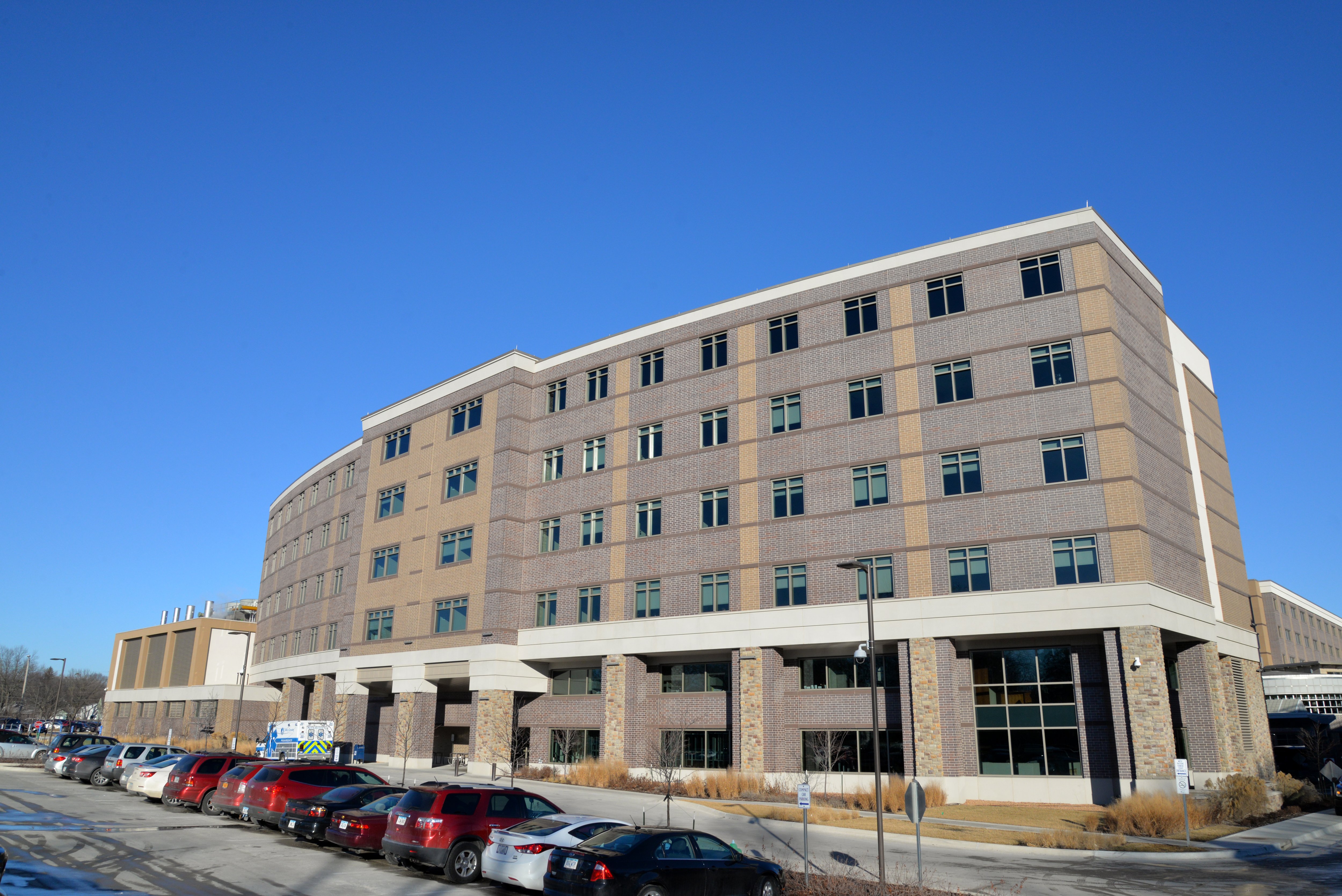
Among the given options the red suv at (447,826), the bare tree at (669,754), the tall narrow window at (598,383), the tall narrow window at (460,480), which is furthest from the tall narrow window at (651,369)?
the red suv at (447,826)

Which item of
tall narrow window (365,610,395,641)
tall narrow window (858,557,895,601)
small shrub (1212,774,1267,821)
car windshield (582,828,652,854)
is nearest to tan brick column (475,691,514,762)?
tall narrow window (365,610,395,641)

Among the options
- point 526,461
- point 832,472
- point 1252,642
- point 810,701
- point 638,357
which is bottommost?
point 810,701

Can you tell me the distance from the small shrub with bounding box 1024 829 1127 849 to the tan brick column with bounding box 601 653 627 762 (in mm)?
22456

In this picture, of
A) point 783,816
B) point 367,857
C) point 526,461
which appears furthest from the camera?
point 526,461

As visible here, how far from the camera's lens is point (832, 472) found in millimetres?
41188

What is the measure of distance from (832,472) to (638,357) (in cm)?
1353

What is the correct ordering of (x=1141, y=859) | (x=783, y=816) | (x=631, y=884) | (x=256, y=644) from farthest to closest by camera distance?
1. (x=256, y=644)
2. (x=783, y=816)
3. (x=1141, y=859)
4. (x=631, y=884)

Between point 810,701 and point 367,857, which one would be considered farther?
point 810,701

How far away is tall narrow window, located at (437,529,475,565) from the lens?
52.1 m

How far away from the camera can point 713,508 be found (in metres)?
44.7

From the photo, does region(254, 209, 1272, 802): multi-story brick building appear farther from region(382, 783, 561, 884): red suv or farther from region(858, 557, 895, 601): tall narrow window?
region(382, 783, 561, 884): red suv

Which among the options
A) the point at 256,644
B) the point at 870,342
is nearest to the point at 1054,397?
the point at 870,342

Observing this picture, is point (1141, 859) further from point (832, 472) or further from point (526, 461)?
point (526, 461)

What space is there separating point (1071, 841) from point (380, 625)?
4240 cm
